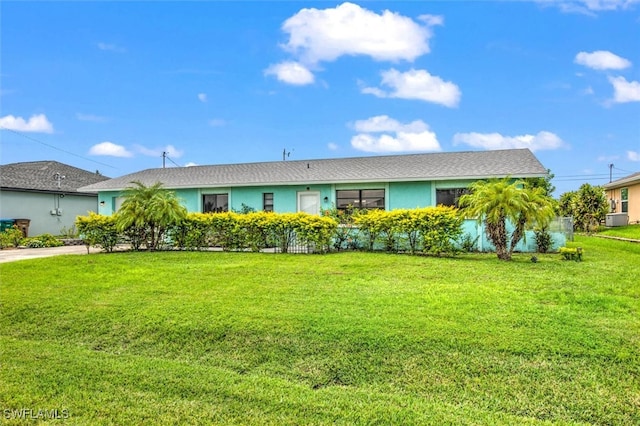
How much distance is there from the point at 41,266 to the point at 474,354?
990cm

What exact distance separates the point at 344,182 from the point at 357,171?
1270 mm

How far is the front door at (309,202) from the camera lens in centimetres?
1617

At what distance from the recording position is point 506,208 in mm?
9750

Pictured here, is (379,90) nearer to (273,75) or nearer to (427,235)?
(273,75)

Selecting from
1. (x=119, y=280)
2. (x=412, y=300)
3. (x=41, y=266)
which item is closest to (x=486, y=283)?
(x=412, y=300)

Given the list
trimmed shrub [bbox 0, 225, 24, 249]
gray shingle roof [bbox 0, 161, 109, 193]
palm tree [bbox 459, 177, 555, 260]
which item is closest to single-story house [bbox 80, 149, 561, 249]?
palm tree [bbox 459, 177, 555, 260]

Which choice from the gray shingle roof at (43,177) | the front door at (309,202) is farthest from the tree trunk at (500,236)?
the gray shingle roof at (43,177)

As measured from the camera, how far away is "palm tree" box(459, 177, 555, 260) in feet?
32.0

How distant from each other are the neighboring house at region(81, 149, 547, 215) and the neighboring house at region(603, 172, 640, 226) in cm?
1263

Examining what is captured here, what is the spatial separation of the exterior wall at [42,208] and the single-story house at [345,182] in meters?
5.01

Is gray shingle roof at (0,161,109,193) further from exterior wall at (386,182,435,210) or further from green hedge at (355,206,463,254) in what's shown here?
green hedge at (355,206,463,254)

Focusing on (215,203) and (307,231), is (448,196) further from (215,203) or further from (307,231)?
(215,203)

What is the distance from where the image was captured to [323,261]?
972 centimetres

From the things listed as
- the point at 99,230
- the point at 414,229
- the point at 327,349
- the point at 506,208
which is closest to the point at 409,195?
the point at 414,229
